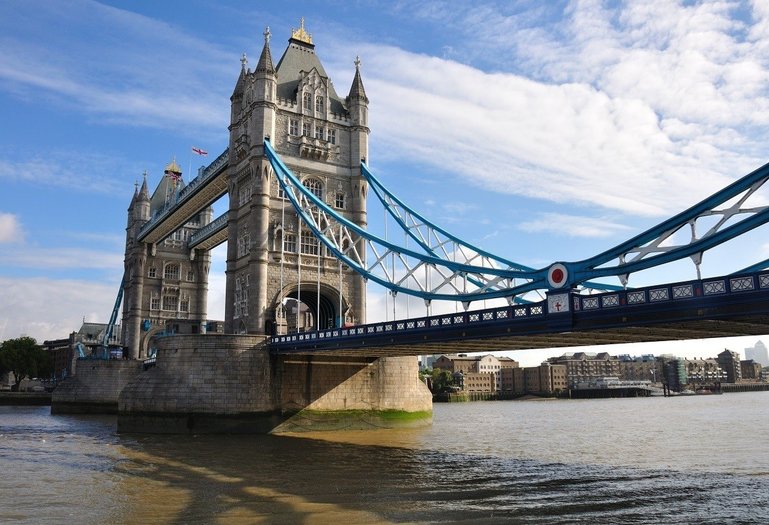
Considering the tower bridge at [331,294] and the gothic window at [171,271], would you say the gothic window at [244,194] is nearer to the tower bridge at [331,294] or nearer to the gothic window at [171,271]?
the tower bridge at [331,294]

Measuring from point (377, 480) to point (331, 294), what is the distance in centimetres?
2424

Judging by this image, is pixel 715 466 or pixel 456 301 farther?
pixel 456 301

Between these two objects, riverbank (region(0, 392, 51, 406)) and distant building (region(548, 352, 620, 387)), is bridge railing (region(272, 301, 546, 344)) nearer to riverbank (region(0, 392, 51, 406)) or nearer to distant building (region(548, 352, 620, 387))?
riverbank (region(0, 392, 51, 406))

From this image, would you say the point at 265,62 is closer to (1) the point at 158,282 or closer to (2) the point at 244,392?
(2) the point at 244,392

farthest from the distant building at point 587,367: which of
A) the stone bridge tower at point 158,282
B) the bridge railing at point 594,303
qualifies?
the bridge railing at point 594,303

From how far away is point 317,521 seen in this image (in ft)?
44.8

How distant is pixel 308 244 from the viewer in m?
42.5

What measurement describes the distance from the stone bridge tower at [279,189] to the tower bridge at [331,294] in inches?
3.7

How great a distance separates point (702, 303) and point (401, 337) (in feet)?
42.9

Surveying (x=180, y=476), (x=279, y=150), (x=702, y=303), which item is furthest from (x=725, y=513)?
(x=279, y=150)

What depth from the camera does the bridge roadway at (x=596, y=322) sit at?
1702cm

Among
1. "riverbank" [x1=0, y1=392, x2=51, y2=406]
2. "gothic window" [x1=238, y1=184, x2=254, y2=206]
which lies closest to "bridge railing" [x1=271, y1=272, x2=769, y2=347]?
"gothic window" [x1=238, y1=184, x2=254, y2=206]

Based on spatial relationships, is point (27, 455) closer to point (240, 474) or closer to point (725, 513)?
point (240, 474)

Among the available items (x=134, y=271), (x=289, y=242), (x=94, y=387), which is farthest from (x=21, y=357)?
(x=289, y=242)
